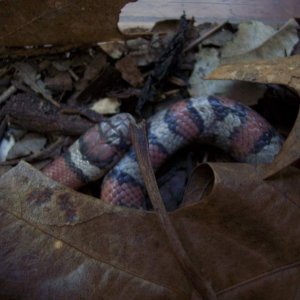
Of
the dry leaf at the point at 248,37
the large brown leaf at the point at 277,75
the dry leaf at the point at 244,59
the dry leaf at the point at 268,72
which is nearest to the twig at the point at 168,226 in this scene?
the large brown leaf at the point at 277,75

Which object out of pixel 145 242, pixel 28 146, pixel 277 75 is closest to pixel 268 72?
pixel 277 75

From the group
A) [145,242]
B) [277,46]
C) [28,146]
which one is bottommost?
[28,146]

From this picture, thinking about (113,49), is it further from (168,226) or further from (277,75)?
(168,226)

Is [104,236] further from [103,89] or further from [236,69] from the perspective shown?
[103,89]

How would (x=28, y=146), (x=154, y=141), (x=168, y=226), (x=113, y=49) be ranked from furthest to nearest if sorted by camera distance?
(x=113, y=49)
(x=28, y=146)
(x=154, y=141)
(x=168, y=226)

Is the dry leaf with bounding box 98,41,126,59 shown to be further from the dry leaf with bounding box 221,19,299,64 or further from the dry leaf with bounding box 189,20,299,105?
the dry leaf with bounding box 221,19,299,64
